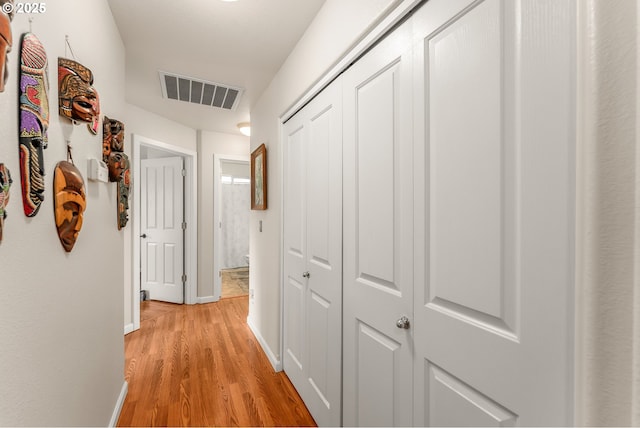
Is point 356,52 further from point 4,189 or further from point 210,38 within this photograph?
point 4,189

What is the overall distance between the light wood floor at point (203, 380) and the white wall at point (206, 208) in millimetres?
728

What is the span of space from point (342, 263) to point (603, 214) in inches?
42.0

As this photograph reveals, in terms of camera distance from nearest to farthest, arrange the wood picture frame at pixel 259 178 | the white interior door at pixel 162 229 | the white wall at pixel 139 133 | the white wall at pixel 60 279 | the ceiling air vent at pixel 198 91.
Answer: the white wall at pixel 60 279, the ceiling air vent at pixel 198 91, the wood picture frame at pixel 259 178, the white wall at pixel 139 133, the white interior door at pixel 162 229

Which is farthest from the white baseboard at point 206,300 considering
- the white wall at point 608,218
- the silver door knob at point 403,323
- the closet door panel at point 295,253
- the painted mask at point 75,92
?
the white wall at point 608,218

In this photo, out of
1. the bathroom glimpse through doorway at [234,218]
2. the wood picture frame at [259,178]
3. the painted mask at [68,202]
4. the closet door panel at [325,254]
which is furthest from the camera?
the bathroom glimpse through doorway at [234,218]

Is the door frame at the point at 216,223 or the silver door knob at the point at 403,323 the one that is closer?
the silver door knob at the point at 403,323

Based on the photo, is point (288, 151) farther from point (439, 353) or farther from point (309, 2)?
point (439, 353)

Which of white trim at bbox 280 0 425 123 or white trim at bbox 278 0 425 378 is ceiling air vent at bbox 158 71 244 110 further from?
white trim at bbox 280 0 425 123

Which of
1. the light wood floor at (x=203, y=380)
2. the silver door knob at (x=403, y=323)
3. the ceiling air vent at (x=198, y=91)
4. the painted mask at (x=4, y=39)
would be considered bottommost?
the light wood floor at (x=203, y=380)

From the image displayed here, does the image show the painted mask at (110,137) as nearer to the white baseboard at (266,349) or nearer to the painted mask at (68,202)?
the painted mask at (68,202)

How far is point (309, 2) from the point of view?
5.27 ft

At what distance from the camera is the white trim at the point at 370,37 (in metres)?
1.02

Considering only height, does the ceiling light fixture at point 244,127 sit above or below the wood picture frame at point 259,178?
above

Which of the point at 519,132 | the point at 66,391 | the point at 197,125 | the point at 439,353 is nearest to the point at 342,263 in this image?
the point at 439,353
